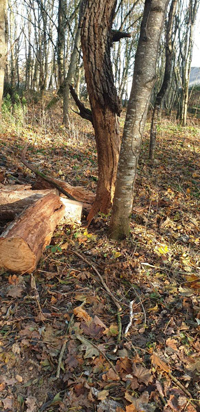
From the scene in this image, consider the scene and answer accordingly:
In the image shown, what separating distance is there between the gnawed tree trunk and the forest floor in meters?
1.18

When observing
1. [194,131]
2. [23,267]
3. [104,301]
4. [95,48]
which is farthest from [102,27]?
[194,131]

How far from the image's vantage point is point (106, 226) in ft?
14.4

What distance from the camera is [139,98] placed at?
340cm

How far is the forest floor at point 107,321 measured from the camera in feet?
7.29

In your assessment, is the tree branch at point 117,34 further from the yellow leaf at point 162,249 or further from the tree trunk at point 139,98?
the yellow leaf at point 162,249

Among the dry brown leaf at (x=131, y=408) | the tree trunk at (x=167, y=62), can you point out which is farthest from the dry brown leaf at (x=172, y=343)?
the tree trunk at (x=167, y=62)

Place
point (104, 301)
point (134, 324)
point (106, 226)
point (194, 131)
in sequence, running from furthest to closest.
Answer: point (194, 131)
point (106, 226)
point (104, 301)
point (134, 324)

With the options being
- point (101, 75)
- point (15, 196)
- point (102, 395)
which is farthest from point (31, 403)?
point (101, 75)

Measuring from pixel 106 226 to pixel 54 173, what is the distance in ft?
6.89

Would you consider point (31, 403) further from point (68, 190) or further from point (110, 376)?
point (68, 190)

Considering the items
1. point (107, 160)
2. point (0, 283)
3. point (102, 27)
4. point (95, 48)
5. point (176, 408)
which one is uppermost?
point (102, 27)

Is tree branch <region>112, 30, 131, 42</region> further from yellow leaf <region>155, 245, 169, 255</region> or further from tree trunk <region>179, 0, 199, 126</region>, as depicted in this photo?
tree trunk <region>179, 0, 199, 126</region>

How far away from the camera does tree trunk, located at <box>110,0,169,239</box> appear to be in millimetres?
3258

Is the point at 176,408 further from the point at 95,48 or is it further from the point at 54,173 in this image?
the point at 54,173
